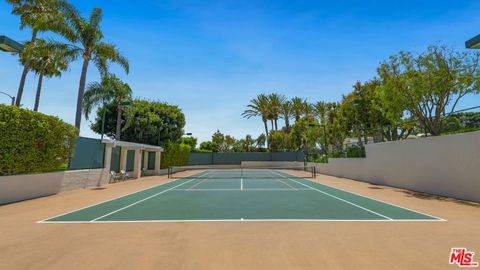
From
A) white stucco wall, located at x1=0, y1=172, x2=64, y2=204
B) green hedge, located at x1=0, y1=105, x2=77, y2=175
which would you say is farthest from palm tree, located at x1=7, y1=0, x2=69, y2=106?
white stucco wall, located at x1=0, y1=172, x2=64, y2=204

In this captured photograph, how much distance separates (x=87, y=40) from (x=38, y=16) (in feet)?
14.2

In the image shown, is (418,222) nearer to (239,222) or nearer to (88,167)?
(239,222)

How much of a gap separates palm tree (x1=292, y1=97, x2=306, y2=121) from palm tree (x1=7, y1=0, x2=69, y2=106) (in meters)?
43.7

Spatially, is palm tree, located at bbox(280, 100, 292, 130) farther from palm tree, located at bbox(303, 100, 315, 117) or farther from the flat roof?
the flat roof

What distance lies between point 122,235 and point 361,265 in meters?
5.46

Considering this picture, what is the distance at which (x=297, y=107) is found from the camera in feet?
181

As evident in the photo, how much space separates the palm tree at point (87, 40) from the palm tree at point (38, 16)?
79cm

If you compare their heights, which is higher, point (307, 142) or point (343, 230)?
point (307, 142)

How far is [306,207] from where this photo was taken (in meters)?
9.87

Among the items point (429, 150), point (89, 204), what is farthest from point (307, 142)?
point (89, 204)

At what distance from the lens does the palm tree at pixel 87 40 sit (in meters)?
21.5

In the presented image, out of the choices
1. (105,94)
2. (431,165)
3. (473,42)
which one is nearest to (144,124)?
(105,94)

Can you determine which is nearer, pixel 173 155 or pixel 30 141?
pixel 30 141

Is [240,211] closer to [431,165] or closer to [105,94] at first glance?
[431,165]
